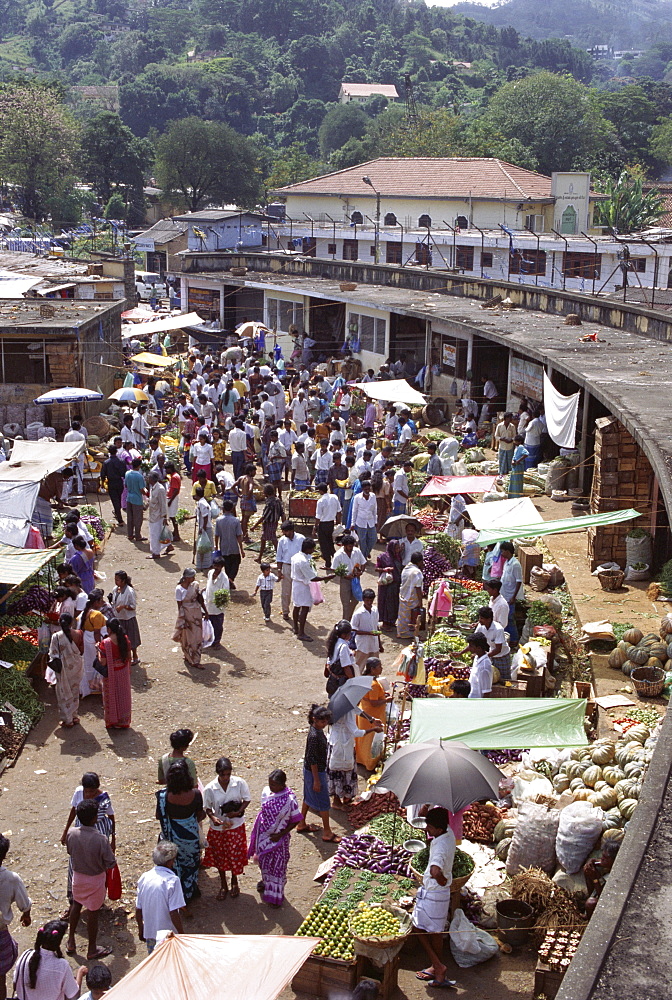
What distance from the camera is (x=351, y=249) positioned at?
4775cm

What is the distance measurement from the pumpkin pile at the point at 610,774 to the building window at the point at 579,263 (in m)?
31.9

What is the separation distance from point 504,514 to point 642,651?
2.51 metres

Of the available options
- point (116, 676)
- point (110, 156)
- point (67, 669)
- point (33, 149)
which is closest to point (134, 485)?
point (67, 669)

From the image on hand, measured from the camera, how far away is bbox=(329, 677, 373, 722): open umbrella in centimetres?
838

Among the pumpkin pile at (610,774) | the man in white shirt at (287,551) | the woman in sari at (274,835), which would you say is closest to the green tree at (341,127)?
the man in white shirt at (287,551)

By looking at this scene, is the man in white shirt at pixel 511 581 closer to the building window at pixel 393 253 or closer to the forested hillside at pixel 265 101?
the building window at pixel 393 253

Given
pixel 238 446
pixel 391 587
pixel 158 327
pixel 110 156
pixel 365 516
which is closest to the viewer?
pixel 391 587

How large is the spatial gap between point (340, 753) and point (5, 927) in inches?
117

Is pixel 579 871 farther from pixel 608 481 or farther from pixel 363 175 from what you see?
pixel 363 175

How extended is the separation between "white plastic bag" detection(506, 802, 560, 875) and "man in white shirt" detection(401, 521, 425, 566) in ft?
16.7

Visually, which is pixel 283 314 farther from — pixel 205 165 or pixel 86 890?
pixel 205 165

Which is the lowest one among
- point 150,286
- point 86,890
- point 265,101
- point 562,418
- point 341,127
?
point 86,890

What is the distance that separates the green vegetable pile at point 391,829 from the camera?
7.82 metres

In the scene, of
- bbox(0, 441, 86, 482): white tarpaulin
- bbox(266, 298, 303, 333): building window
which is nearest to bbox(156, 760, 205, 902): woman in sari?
bbox(0, 441, 86, 482): white tarpaulin
